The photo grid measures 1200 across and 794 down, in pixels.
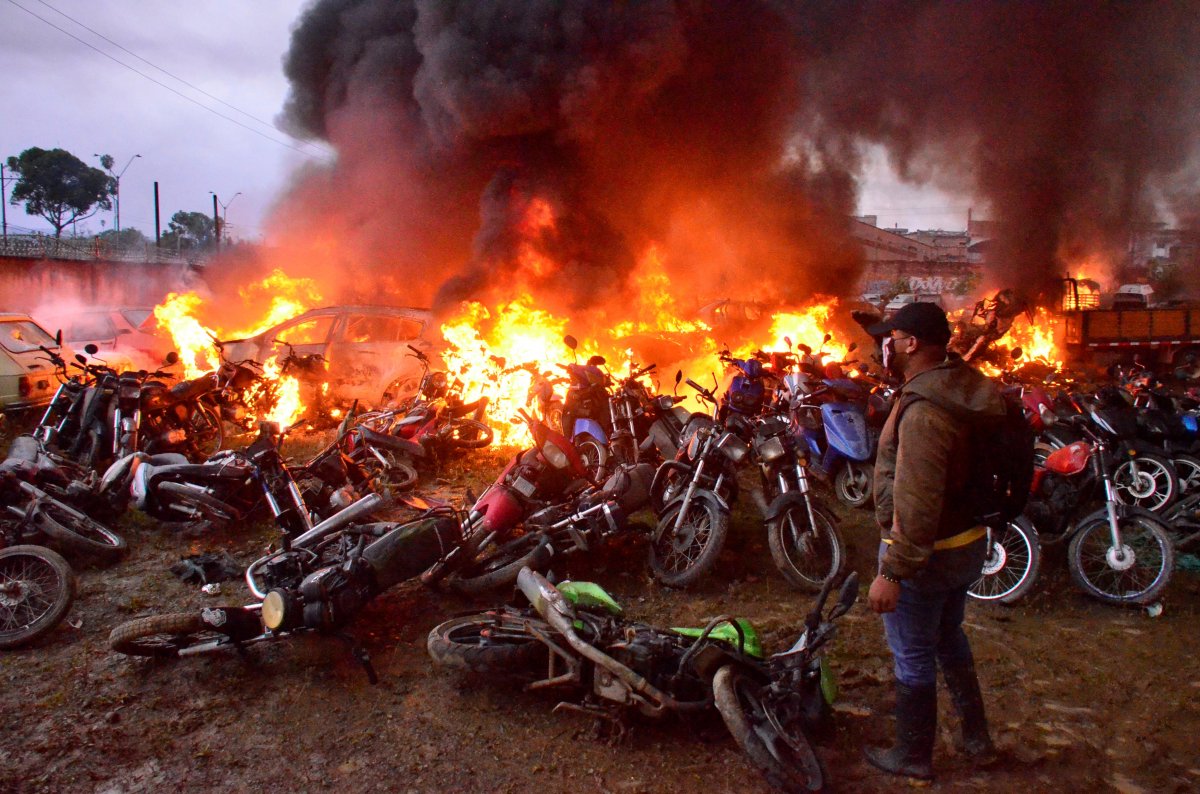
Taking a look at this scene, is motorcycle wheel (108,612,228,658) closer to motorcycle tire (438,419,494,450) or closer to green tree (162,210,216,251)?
motorcycle tire (438,419,494,450)

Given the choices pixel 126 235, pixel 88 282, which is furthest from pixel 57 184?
pixel 88 282

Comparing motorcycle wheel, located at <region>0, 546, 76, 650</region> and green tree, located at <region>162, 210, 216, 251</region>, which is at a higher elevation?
green tree, located at <region>162, 210, 216, 251</region>

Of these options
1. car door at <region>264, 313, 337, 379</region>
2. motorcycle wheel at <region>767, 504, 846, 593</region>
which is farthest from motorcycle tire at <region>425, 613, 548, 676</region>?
car door at <region>264, 313, 337, 379</region>

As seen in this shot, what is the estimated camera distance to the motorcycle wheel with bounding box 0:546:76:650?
4266mm

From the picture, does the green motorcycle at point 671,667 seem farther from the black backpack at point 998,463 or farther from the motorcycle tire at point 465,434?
the motorcycle tire at point 465,434

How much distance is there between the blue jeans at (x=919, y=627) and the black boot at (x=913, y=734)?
0.06 m

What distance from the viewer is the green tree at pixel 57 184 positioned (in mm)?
43938

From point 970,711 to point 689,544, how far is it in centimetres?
211

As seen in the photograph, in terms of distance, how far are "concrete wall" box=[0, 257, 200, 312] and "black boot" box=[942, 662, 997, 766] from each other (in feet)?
84.1

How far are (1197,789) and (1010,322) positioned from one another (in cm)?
1728

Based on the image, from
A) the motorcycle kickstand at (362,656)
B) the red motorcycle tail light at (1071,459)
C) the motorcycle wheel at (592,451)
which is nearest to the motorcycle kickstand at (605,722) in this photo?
the motorcycle kickstand at (362,656)

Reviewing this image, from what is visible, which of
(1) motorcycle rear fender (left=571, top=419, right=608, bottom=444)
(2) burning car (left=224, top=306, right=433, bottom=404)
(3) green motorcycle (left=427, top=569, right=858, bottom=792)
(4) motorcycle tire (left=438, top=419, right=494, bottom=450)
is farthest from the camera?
(2) burning car (left=224, top=306, right=433, bottom=404)

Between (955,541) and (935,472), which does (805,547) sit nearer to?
(955,541)

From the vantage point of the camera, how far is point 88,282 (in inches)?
986
